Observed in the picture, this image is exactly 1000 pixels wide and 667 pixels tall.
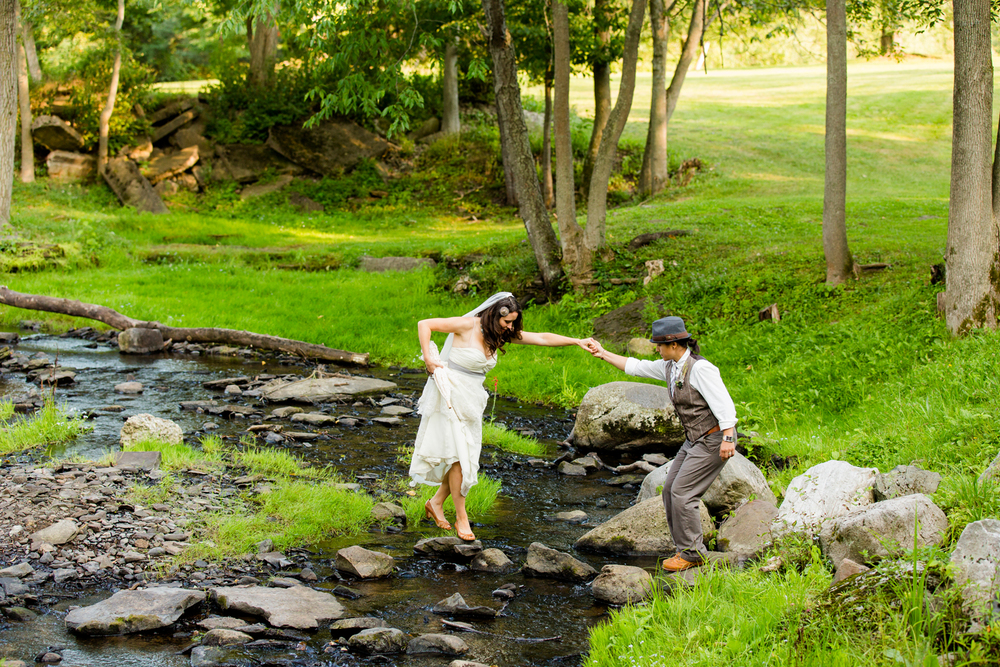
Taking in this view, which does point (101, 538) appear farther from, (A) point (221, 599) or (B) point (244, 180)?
(B) point (244, 180)

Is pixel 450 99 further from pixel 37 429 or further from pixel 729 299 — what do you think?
pixel 37 429

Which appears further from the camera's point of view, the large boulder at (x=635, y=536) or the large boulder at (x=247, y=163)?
the large boulder at (x=247, y=163)

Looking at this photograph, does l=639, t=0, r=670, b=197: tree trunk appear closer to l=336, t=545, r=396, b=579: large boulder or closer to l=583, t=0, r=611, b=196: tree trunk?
l=583, t=0, r=611, b=196: tree trunk

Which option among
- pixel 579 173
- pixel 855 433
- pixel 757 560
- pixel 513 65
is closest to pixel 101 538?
pixel 757 560

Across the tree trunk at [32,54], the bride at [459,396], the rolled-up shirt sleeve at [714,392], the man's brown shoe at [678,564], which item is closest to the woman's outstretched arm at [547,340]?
the bride at [459,396]

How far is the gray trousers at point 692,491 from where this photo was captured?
6.77m

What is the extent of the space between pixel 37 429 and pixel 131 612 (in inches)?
191

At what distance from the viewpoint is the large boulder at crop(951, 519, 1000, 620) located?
13.9 ft

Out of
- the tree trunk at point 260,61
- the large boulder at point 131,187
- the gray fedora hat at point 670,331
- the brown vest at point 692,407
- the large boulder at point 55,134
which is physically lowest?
the brown vest at point 692,407

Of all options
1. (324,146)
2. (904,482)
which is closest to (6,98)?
(324,146)

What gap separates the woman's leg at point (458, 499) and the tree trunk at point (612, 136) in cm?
997

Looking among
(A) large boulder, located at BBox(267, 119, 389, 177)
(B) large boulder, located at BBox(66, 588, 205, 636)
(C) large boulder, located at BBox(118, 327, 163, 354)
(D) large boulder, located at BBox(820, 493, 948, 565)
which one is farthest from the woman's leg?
(A) large boulder, located at BBox(267, 119, 389, 177)

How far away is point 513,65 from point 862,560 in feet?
41.8

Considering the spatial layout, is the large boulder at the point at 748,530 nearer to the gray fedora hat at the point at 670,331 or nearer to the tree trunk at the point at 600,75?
the gray fedora hat at the point at 670,331
